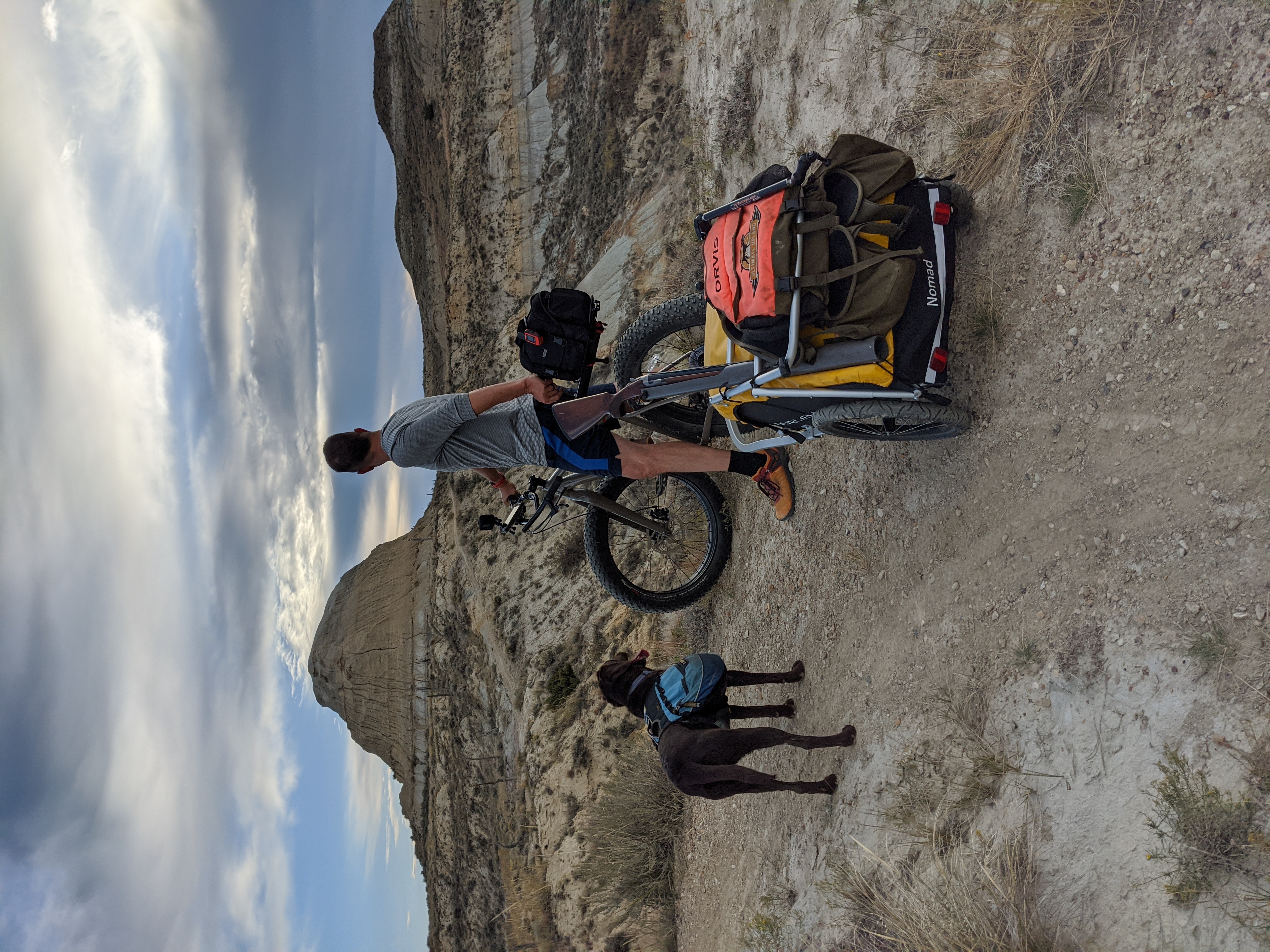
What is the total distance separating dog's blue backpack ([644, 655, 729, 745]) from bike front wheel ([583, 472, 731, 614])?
4.43ft

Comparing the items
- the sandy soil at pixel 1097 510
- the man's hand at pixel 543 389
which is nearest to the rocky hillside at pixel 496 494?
the sandy soil at pixel 1097 510

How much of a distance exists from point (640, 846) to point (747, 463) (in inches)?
192

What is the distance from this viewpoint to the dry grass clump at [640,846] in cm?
781

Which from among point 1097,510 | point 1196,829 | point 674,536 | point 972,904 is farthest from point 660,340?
point 1196,829

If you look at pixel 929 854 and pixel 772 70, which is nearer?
pixel 929 854

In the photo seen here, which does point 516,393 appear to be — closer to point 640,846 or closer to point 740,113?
point 740,113

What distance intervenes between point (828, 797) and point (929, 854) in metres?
1.25

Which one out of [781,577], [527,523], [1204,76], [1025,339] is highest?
[1204,76]

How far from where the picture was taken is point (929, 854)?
4020mm

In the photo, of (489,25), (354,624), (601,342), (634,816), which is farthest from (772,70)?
(354,624)

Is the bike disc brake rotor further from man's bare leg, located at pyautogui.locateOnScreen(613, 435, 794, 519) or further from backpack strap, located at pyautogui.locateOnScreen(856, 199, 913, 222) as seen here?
backpack strap, located at pyautogui.locateOnScreen(856, 199, 913, 222)

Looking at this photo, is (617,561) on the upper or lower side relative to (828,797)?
upper

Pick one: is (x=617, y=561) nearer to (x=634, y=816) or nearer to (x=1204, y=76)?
(x=634, y=816)

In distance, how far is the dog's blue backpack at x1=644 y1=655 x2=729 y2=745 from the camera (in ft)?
17.1
